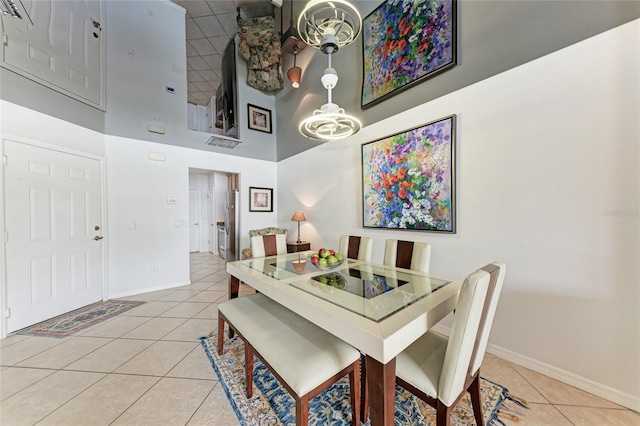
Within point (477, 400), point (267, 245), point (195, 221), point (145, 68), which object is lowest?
point (477, 400)

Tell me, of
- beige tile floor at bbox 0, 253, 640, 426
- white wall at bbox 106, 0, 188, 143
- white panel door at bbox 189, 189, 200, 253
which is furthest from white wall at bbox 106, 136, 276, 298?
white panel door at bbox 189, 189, 200, 253

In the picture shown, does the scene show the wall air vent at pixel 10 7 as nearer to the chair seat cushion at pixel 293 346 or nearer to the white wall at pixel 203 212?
the chair seat cushion at pixel 293 346

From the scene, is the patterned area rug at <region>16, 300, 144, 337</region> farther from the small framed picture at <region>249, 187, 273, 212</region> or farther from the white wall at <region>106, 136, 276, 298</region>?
the small framed picture at <region>249, 187, 273, 212</region>

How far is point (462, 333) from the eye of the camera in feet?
3.13

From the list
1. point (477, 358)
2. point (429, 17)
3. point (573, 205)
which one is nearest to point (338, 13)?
point (429, 17)

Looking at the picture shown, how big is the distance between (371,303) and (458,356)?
A: 43cm

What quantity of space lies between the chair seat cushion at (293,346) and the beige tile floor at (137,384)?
Result: 20.2 inches

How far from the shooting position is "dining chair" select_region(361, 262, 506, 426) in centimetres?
95

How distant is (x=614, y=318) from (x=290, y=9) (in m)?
5.96

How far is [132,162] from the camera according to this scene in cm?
349

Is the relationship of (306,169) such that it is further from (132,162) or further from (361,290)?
(361,290)

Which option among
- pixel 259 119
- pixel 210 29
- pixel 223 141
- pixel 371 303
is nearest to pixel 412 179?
pixel 371 303

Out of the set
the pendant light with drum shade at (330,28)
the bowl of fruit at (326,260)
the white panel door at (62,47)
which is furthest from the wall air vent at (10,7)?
the bowl of fruit at (326,260)

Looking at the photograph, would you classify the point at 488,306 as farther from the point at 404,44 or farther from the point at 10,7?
the point at 10,7
